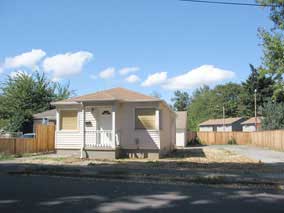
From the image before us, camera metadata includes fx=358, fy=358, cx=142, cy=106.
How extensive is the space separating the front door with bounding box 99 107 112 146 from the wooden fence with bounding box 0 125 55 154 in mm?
4502

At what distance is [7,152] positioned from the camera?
20.2 meters

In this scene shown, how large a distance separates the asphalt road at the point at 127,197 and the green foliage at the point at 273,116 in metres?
36.3

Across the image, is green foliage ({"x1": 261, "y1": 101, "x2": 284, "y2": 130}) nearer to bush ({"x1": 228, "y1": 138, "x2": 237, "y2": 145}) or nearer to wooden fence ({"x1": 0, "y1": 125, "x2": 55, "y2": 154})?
bush ({"x1": 228, "y1": 138, "x2": 237, "y2": 145})

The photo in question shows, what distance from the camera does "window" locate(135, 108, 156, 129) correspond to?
20.1 m

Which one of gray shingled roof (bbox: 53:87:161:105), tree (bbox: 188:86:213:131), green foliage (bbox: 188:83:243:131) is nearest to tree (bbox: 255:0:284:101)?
gray shingled roof (bbox: 53:87:161:105)

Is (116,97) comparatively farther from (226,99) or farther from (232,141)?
(226,99)

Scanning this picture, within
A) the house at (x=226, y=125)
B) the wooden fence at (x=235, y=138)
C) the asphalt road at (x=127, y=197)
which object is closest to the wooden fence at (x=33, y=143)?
the asphalt road at (x=127, y=197)

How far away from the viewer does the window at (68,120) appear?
21047mm

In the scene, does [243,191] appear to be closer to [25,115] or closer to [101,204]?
[101,204]

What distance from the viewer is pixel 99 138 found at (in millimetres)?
20219

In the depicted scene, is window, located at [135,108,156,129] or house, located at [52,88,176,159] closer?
house, located at [52,88,176,159]

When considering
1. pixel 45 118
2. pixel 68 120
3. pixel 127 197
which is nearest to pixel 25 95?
pixel 45 118

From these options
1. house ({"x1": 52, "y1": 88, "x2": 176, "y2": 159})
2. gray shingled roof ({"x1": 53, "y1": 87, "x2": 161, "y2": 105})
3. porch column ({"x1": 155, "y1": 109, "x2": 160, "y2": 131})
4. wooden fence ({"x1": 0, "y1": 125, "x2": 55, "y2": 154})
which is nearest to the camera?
gray shingled roof ({"x1": 53, "y1": 87, "x2": 161, "y2": 105})

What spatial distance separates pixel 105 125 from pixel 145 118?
2428 millimetres
